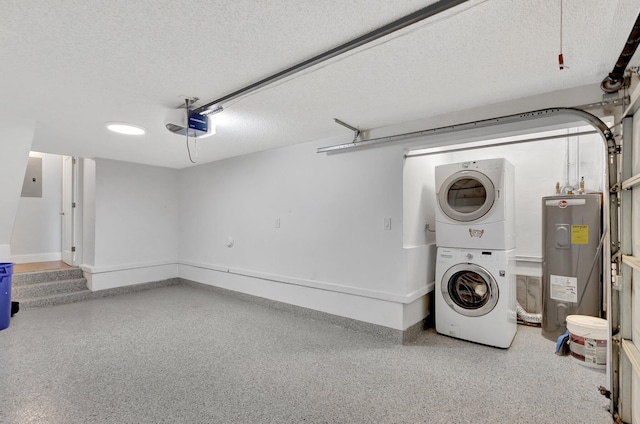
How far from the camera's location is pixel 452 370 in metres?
2.56

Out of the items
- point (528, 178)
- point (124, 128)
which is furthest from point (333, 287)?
point (124, 128)

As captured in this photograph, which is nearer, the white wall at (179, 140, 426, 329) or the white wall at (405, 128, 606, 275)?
the white wall at (179, 140, 426, 329)

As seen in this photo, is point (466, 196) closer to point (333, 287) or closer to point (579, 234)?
point (579, 234)

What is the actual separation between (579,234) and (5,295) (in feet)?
20.4

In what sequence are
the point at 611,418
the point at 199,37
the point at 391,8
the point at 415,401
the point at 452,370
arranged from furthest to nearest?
the point at 452,370 < the point at 415,401 < the point at 611,418 < the point at 199,37 < the point at 391,8

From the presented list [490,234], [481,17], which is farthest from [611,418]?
[481,17]

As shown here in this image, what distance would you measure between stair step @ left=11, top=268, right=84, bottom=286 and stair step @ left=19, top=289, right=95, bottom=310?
0.41 meters

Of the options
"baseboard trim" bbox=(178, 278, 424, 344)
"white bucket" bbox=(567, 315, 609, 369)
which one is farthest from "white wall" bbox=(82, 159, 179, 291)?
"white bucket" bbox=(567, 315, 609, 369)

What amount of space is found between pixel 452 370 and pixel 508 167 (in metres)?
2.05

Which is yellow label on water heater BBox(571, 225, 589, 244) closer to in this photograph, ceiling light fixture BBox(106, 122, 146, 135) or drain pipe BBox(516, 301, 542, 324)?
drain pipe BBox(516, 301, 542, 324)

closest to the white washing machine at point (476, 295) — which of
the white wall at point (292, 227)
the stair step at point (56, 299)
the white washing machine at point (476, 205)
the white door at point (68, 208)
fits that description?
the white washing machine at point (476, 205)

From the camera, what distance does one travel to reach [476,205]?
129 inches

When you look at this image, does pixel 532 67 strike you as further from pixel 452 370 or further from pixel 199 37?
pixel 452 370

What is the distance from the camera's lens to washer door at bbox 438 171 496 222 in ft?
10.2
